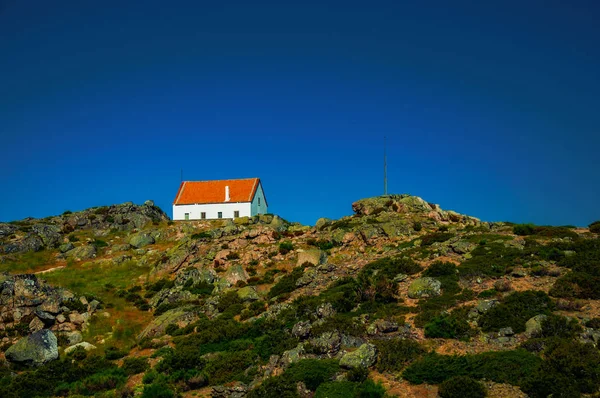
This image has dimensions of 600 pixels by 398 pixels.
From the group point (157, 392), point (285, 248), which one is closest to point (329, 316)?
point (157, 392)

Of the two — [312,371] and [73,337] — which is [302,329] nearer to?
[312,371]

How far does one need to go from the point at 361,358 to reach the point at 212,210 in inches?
2439

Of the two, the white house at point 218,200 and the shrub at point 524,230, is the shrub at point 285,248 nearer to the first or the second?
the shrub at point 524,230

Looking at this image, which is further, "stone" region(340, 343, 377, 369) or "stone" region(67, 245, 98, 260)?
"stone" region(67, 245, 98, 260)

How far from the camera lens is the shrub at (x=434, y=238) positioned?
42.1 meters

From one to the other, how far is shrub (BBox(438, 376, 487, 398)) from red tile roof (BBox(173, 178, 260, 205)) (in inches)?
2466

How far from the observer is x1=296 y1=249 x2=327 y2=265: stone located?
4391 centimetres

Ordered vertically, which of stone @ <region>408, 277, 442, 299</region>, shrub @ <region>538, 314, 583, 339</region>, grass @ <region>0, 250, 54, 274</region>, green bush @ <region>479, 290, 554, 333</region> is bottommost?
shrub @ <region>538, 314, 583, 339</region>


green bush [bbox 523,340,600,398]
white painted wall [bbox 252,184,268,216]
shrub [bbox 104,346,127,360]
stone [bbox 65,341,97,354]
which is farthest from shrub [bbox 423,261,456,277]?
white painted wall [bbox 252,184,268,216]

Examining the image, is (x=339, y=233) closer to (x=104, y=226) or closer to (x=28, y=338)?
(x=28, y=338)

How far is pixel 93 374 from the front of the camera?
87.9 feet

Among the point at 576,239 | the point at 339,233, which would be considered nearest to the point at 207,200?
the point at 339,233

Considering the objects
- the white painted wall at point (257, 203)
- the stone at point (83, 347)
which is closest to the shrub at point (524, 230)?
the stone at point (83, 347)

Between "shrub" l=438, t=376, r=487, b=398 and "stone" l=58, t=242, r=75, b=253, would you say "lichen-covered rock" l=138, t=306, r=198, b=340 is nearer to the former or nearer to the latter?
"shrub" l=438, t=376, r=487, b=398
